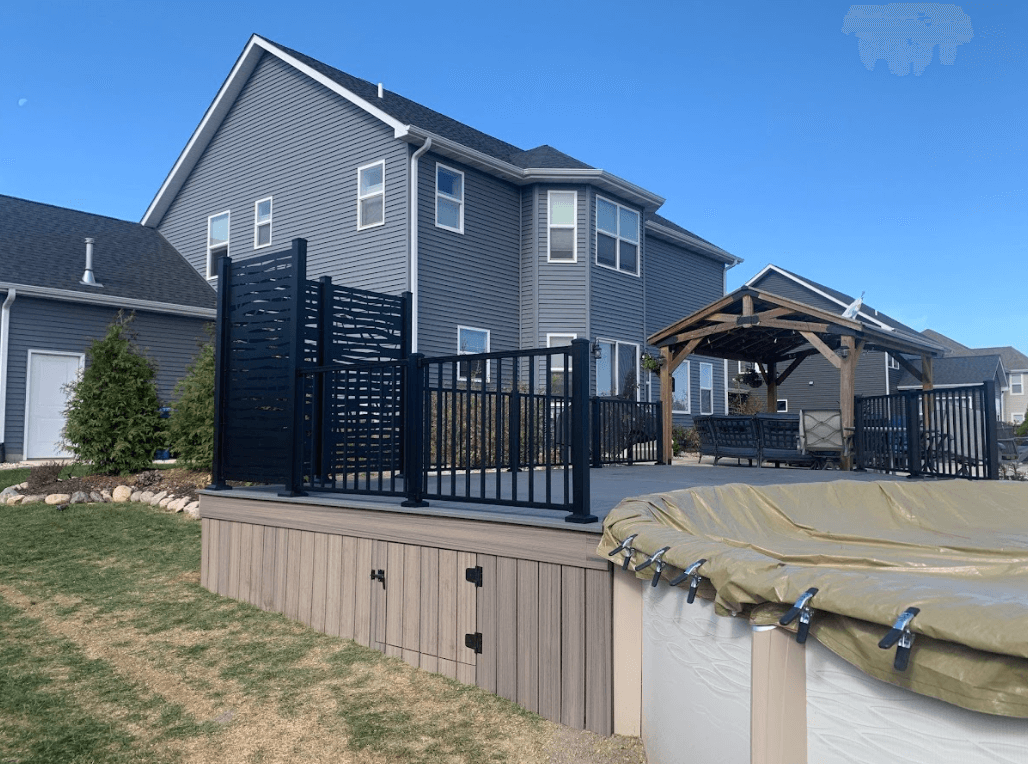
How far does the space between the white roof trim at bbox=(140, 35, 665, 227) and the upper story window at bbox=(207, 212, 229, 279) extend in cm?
169

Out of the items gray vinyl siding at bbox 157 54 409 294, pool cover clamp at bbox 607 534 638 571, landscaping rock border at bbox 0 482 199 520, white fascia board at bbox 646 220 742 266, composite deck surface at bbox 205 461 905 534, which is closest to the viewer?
pool cover clamp at bbox 607 534 638 571

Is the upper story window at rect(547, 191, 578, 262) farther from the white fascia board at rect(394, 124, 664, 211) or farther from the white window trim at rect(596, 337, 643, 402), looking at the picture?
the white window trim at rect(596, 337, 643, 402)

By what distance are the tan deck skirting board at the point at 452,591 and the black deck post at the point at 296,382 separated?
9.1 inches

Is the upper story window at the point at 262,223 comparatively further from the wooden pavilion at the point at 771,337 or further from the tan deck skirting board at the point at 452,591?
the tan deck skirting board at the point at 452,591

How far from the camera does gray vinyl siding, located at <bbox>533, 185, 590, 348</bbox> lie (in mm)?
14812

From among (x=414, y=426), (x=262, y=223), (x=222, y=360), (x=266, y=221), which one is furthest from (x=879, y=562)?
(x=262, y=223)

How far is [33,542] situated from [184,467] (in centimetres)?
292

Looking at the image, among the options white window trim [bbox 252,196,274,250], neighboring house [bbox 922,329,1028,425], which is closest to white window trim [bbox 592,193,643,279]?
white window trim [bbox 252,196,274,250]

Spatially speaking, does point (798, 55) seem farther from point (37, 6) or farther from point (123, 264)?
point (37, 6)

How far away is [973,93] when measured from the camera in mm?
19156

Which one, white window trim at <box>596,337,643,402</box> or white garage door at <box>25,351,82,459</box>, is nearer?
white garage door at <box>25,351,82,459</box>

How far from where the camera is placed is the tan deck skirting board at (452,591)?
11.3 ft

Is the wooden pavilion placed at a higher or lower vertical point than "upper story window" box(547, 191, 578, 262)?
lower

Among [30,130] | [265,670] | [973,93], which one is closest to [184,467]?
[265,670]
